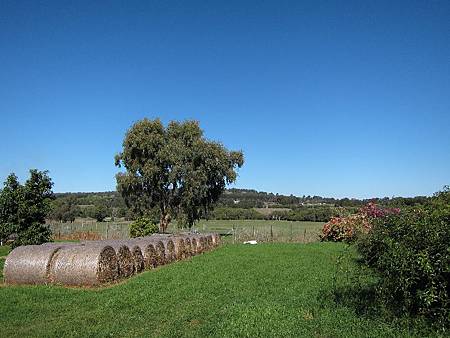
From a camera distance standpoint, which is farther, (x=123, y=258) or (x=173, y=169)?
(x=173, y=169)

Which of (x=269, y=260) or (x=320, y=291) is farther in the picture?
(x=269, y=260)

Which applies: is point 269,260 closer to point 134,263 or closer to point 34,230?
point 134,263

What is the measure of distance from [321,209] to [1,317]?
216ft

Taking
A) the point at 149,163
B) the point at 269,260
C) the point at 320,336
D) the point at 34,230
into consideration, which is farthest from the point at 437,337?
the point at 149,163

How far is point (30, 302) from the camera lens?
1072 cm

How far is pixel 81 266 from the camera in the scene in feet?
46.0

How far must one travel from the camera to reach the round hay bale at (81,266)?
45.6 ft

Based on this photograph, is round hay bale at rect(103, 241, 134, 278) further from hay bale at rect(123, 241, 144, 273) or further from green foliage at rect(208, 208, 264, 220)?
green foliage at rect(208, 208, 264, 220)

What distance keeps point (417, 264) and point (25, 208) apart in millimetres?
18727

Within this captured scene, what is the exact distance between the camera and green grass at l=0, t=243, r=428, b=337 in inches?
320

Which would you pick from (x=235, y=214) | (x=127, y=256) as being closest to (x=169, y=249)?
(x=127, y=256)

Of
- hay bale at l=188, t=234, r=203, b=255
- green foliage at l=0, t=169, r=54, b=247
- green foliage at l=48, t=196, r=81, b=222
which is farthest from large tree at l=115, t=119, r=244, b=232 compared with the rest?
green foliage at l=48, t=196, r=81, b=222

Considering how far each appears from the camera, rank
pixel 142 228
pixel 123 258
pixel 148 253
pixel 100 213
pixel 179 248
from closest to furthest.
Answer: pixel 123 258 < pixel 148 253 < pixel 179 248 < pixel 142 228 < pixel 100 213

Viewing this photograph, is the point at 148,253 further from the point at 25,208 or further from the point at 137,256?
the point at 25,208
